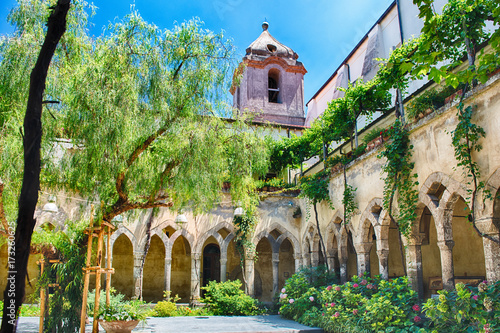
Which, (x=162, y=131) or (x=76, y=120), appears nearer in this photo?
(x=76, y=120)

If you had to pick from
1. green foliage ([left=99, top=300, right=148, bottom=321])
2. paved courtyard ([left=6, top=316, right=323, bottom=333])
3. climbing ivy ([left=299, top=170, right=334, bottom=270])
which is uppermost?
climbing ivy ([left=299, top=170, right=334, bottom=270])

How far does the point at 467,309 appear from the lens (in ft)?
20.1

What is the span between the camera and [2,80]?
6.71m

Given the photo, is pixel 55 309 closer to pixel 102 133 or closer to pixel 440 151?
pixel 102 133

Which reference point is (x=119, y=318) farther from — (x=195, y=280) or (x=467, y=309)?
(x=195, y=280)

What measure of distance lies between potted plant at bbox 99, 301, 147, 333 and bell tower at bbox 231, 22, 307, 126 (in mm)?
13419

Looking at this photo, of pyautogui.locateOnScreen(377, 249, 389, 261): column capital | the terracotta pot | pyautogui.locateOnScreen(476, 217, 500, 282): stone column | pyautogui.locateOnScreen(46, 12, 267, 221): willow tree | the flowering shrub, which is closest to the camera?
the flowering shrub

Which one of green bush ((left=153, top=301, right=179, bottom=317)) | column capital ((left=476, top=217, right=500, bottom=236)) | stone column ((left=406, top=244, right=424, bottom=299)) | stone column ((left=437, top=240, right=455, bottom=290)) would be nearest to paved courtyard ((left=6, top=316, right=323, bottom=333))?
green bush ((left=153, top=301, right=179, bottom=317))

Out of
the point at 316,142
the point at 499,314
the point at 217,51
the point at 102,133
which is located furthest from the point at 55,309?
the point at 316,142

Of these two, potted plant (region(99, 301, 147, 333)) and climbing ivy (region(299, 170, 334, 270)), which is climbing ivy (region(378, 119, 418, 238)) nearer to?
climbing ivy (region(299, 170, 334, 270))

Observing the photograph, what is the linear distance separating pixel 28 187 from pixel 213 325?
8399 mm

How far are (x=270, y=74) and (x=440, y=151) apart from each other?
1498cm

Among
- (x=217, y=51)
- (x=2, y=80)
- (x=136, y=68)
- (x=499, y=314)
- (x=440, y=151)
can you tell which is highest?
(x=217, y=51)

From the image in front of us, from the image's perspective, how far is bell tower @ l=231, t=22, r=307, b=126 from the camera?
20266mm
